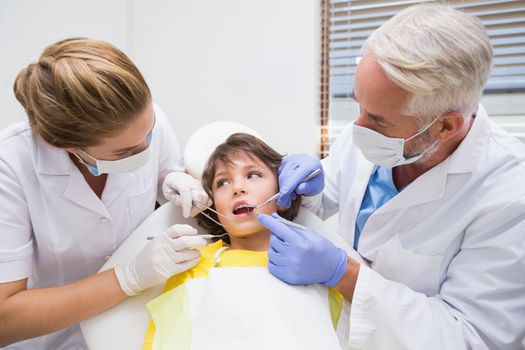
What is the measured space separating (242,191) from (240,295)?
38cm

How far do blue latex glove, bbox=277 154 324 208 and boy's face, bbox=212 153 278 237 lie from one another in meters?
0.05

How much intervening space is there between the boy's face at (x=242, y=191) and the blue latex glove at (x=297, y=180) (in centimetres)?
5

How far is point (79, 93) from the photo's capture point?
3.01ft

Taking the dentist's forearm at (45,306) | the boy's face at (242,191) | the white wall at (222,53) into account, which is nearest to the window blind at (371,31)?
the white wall at (222,53)

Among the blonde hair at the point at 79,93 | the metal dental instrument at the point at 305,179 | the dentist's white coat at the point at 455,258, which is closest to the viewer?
the blonde hair at the point at 79,93

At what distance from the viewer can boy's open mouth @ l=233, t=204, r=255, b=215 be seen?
1.32m

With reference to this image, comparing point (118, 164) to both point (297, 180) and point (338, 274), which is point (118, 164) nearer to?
point (297, 180)

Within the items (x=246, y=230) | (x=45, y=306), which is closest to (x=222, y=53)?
(x=246, y=230)

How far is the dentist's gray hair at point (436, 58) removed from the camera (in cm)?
98

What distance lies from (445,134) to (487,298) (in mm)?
483

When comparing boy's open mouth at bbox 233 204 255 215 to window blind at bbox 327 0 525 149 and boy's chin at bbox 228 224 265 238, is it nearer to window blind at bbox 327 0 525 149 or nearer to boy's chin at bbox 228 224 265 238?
boy's chin at bbox 228 224 265 238

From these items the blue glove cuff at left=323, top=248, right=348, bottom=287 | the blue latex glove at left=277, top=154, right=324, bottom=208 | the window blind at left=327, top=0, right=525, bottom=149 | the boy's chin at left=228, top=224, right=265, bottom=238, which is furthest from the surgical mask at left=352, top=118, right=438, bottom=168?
the window blind at left=327, top=0, right=525, bottom=149

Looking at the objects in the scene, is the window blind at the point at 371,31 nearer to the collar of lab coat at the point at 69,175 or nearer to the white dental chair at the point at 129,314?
the white dental chair at the point at 129,314

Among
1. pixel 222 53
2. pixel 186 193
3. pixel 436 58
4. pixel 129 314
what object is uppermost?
pixel 436 58
